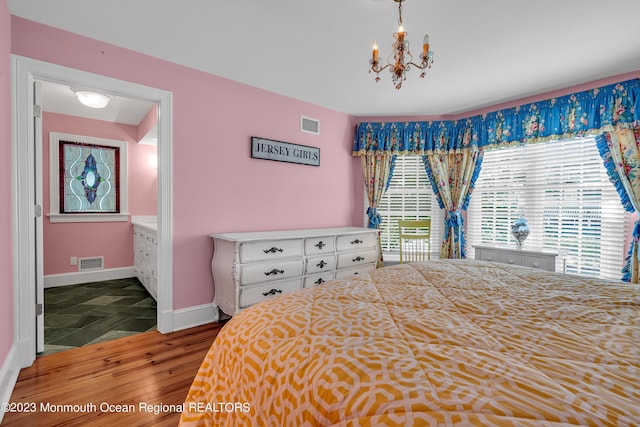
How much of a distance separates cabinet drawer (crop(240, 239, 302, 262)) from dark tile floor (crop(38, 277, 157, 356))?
1191 millimetres

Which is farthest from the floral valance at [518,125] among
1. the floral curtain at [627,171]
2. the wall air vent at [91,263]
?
the wall air vent at [91,263]

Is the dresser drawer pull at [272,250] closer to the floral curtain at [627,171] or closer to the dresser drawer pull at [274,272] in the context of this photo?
the dresser drawer pull at [274,272]

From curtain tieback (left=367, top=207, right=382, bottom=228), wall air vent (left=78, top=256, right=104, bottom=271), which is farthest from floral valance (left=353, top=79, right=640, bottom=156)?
wall air vent (left=78, top=256, right=104, bottom=271)

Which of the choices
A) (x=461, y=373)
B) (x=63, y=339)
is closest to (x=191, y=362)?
(x=63, y=339)

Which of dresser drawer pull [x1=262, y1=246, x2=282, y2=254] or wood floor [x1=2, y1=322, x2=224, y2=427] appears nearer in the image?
wood floor [x1=2, y1=322, x2=224, y2=427]

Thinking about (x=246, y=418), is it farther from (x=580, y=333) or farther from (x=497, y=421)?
(x=580, y=333)

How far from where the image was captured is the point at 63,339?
7.92 ft

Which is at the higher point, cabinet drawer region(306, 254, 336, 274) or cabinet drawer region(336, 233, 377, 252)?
cabinet drawer region(336, 233, 377, 252)

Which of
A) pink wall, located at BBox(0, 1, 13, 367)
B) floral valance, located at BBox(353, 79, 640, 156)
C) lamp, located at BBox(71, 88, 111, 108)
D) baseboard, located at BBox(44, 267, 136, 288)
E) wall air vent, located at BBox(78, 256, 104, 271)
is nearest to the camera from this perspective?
pink wall, located at BBox(0, 1, 13, 367)

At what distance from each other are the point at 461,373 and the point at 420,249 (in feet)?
11.1

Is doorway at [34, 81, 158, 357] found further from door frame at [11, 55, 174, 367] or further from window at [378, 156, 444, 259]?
window at [378, 156, 444, 259]

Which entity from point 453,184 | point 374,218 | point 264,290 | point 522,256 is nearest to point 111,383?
point 264,290

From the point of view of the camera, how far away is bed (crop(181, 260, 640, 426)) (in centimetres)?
60

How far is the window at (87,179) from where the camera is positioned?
13.2 feet
